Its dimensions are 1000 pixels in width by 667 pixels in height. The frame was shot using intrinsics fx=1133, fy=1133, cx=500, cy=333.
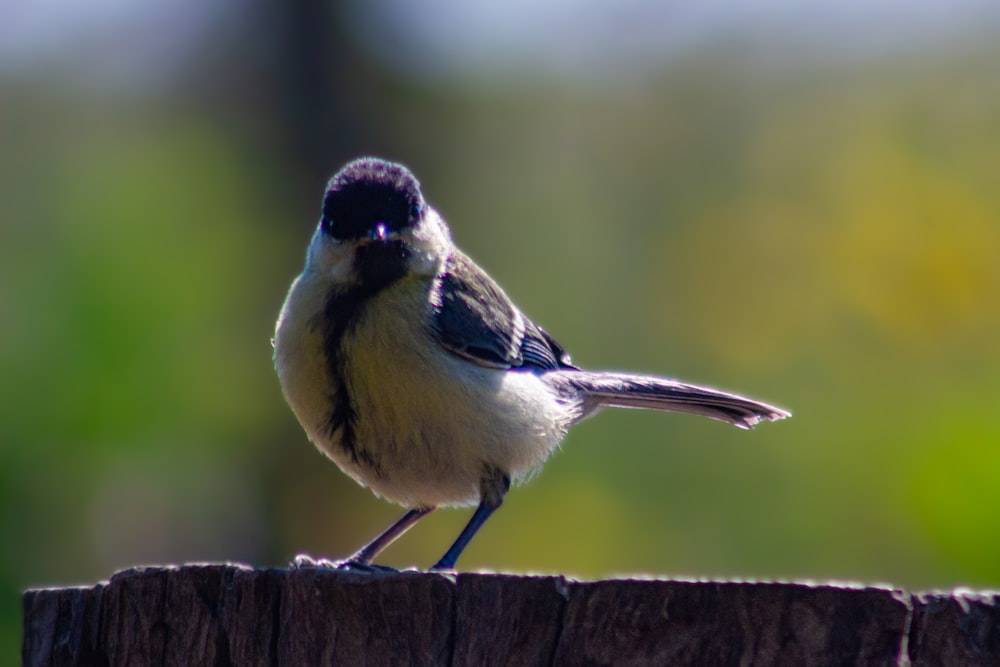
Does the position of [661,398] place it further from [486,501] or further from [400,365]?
[400,365]

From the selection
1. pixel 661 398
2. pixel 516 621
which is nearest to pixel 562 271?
pixel 661 398

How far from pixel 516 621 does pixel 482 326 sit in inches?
90.2

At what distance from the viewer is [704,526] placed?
34.0 ft

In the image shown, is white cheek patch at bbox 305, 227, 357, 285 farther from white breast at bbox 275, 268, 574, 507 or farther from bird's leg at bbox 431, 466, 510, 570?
A: bird's leg at bbox 431, 466, 510, 570

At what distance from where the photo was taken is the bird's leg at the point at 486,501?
15.2 feet

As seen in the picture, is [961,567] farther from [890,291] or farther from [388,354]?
[388,354]

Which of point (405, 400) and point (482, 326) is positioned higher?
point (482, 326)

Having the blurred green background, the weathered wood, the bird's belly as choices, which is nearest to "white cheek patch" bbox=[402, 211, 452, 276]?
the bird's belly

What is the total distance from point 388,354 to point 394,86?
764 cm

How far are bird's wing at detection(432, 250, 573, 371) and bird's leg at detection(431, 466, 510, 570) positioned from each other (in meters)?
0.46

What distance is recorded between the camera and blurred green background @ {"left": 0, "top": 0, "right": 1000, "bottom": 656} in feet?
32.4

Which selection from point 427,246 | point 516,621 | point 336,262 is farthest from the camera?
point 427,246

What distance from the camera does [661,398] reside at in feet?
18.3

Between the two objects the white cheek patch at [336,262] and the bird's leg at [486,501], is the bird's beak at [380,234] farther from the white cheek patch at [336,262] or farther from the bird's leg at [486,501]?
the bird's leg at [486,501]
